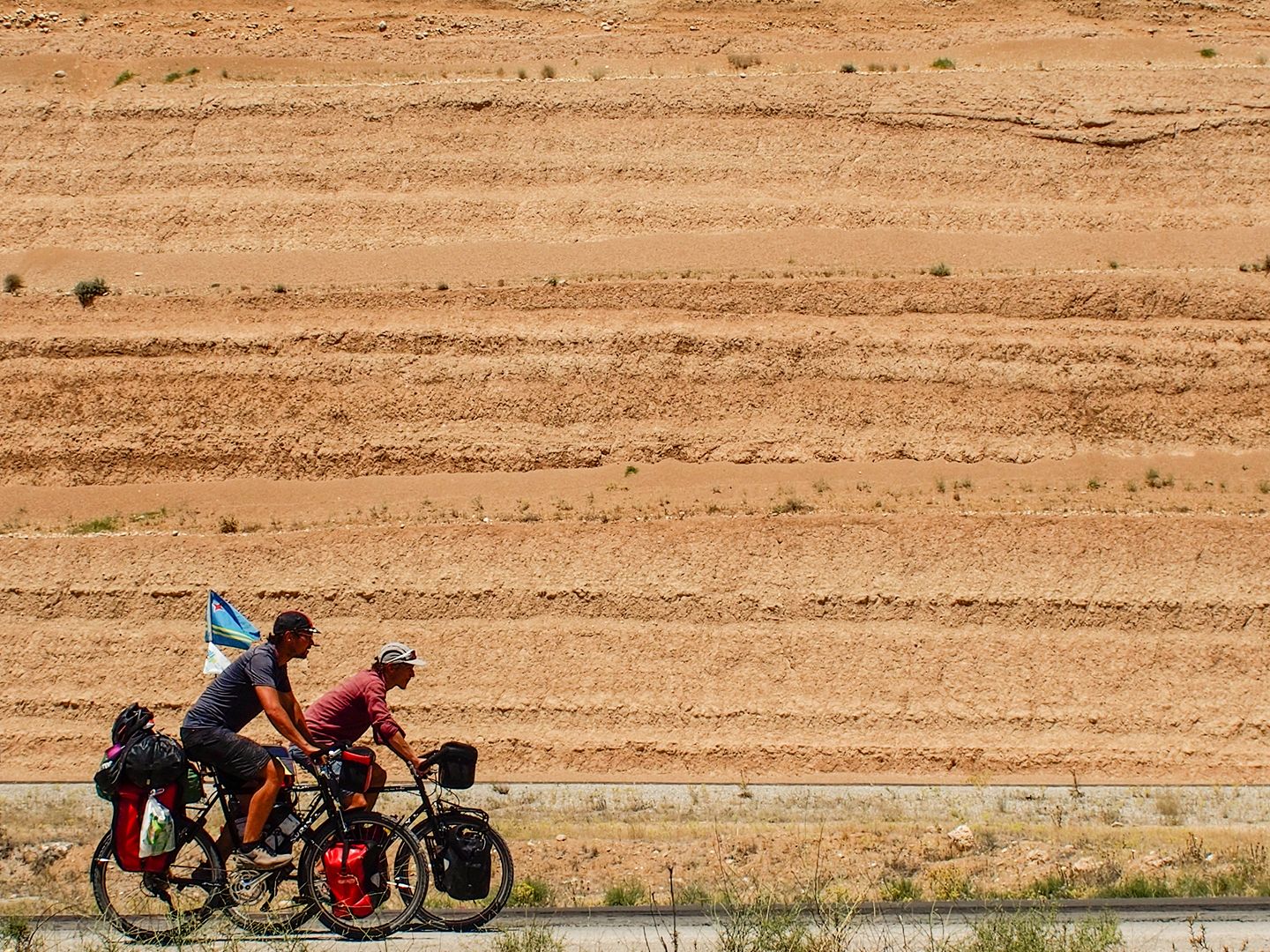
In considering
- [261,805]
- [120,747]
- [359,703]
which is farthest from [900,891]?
[120,747]

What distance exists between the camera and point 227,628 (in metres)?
10.4

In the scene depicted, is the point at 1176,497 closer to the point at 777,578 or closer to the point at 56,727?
the point at 777,578

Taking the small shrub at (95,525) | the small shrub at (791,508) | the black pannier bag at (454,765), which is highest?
the small shrub at (95,525)

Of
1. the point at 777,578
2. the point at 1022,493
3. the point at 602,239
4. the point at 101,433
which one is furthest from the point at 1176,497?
the point at 101,433

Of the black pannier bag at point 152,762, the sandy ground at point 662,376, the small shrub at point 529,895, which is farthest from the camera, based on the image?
the sandy ground at point 662,376

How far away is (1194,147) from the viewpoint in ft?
84.1

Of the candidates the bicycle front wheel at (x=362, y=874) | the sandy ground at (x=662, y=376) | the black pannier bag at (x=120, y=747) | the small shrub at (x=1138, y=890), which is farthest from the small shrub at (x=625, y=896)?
the sandy ground at (x=662, y=376)

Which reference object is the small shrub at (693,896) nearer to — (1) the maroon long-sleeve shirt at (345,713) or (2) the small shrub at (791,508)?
(1) the maroon long-sleeve shirt at (345,713)

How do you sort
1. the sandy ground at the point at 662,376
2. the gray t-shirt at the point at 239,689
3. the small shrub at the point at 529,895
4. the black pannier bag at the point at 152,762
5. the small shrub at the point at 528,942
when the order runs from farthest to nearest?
the sandy ground at the point at 662,376
the small shrub at the point at 529,895
the gray t-shirt at the point at 239,689
the black pannier bag at the point at 152,762
the small shrub at the point at 528,942

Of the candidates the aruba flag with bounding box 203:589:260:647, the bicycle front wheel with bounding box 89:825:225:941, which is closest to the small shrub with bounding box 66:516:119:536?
the aruba flag with bounding box 203:589:260:647

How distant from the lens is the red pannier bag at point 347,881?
28.7ft

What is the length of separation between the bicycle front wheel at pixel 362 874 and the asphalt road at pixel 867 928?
137 mm

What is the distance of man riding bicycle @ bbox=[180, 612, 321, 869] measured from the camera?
28.7 feet

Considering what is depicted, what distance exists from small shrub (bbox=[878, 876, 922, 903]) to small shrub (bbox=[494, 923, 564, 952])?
2994 millimetres
